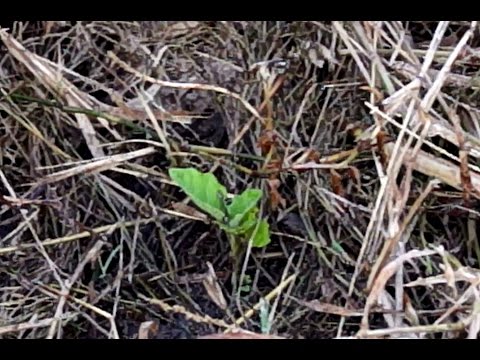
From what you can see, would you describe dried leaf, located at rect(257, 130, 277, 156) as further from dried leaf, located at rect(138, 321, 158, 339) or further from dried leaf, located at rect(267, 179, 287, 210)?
dried leaf, located at rect(138, 321, 158, 339)

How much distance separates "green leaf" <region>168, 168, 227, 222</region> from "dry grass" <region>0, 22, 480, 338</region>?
59mm

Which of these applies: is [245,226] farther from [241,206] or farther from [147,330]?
[147,330]

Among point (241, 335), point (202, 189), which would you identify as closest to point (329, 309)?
point (241, 335)

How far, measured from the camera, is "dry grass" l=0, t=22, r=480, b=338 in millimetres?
1199

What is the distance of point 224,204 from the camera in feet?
4.13

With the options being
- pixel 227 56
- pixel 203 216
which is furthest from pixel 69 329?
pixel 227 56

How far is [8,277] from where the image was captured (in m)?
1.29

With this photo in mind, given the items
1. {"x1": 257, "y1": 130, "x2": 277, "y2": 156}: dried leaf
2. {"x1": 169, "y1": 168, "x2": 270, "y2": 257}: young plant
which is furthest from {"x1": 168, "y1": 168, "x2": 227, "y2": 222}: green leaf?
{"x1": 257, "y1": 130, "x2": 277, "y2": 156}: dried leaf

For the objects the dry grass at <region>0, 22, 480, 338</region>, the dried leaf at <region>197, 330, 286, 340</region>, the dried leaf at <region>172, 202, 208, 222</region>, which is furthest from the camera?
the dried leaf at <region>172, 202, 208, 222</region>

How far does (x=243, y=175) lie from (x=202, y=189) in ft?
0.35

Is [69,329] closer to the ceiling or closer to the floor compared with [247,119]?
closer to the floor

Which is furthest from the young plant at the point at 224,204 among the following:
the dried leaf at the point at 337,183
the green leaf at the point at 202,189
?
the dried leaf at the point at 337,183
